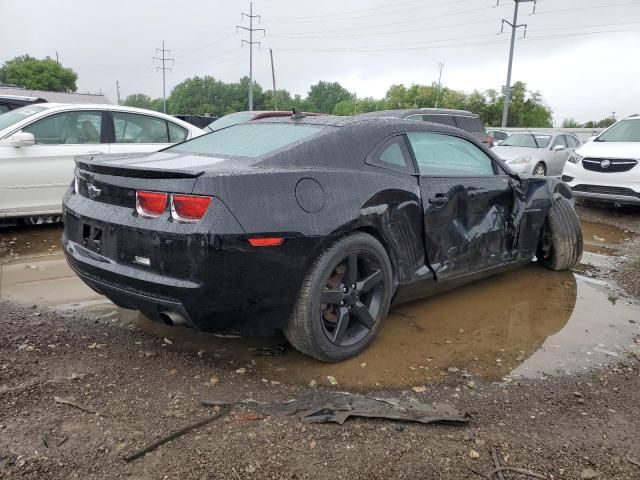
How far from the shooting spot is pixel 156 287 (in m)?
2.62

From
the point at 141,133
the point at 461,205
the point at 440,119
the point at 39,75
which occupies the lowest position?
the point at 461,205

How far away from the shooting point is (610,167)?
8680 millimetres

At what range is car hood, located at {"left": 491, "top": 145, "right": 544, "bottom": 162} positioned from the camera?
39.5ft

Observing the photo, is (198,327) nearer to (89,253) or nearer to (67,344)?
(89,253)

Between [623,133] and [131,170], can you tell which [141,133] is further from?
[623,133]

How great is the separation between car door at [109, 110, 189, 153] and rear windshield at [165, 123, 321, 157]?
3031 millimetres

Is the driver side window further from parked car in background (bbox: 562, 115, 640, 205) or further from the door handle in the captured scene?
parked car in background (bbox: 562, 115, 640, 205)

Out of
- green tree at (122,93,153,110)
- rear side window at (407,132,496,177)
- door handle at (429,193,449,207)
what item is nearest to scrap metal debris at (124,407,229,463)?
door handle at (429,193,449,207)

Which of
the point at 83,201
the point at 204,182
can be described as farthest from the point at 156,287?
the point at 83,201

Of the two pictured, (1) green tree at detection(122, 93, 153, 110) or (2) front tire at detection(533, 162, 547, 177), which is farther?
(1) green tree at detection(122, 93, 153, 110)

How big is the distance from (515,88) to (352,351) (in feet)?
194

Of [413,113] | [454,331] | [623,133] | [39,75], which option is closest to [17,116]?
[454,331]

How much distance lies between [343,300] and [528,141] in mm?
11723

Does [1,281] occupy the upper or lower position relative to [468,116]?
lower
